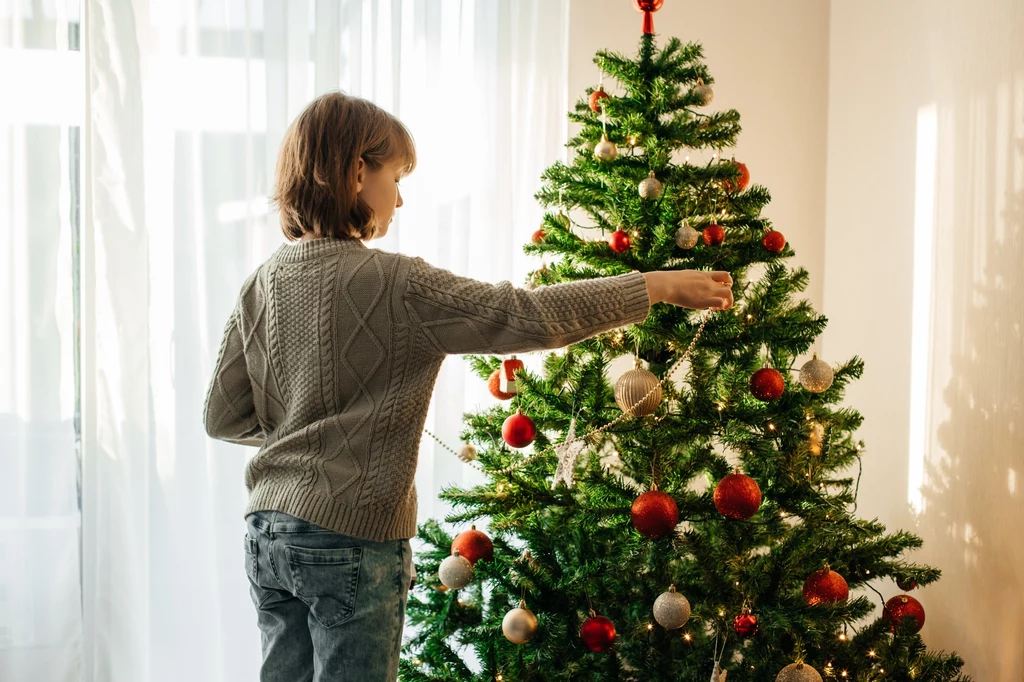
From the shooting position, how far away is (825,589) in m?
1.37

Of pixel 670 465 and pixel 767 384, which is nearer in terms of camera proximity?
pixel 767 384

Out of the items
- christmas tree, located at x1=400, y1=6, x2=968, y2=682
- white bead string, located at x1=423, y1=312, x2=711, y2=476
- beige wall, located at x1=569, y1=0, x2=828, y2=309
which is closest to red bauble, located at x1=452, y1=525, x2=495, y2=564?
christmas tree, located at x1=400, y1=6, x2=968, y2=682

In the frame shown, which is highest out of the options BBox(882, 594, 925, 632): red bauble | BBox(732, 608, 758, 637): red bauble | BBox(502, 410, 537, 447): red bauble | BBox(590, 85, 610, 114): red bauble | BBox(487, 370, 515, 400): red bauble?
BBox(590, 85, 610, 114): red bauble

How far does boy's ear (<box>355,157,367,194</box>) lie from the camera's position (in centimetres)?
111

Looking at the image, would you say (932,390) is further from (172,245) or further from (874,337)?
(172,245)

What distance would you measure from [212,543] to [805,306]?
1.38 meters

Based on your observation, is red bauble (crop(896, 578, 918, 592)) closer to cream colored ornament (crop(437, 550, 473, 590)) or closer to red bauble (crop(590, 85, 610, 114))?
cream colored ornament (crop(437, 550, 473, 590))

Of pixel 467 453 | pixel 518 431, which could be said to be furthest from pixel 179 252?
pixel 518 431

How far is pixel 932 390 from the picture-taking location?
6.00ft

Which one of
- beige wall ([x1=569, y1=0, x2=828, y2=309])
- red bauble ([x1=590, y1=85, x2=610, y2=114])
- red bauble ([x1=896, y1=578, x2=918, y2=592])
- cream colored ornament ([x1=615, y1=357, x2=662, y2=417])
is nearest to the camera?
cream colored ornament ([x1=615, y1=357, x2=662, y2=417])

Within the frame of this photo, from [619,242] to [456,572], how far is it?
0.59 metres

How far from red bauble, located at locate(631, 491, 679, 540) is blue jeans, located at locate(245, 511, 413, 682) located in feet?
1.19

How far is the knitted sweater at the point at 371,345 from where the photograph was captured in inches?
41.1

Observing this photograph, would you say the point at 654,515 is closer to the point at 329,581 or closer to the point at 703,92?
the point at 329,581
